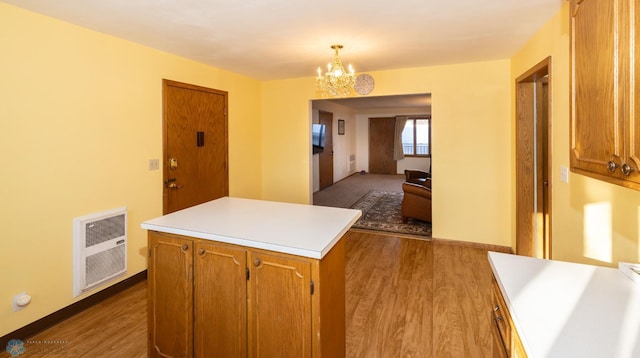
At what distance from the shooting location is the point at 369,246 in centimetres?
406

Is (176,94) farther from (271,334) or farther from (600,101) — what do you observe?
(600,101)

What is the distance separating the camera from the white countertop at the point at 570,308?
2.82 feet

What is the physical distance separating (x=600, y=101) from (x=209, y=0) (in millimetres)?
2203

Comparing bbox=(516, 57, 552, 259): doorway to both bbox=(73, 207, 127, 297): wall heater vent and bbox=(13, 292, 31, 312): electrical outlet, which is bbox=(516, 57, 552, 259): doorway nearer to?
bbox=(73, 207, 127, 297): wall heater vent

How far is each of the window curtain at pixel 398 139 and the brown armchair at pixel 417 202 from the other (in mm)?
6072

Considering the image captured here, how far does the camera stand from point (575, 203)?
6.89 ft

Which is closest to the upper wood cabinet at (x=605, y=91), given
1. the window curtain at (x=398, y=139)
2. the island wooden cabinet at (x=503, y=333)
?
the island wooden cabinet at (x=503, y=333)

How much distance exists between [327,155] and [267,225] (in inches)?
271

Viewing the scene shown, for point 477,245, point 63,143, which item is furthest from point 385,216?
point 63,143

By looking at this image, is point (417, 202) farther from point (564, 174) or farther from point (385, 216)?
point (564, 174)

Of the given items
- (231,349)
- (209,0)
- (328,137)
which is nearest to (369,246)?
(231,349)

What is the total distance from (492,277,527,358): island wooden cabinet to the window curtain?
9641 millimetres

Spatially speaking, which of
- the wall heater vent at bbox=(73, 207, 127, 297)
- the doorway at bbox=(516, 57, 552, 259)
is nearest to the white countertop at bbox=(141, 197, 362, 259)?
the wall heater vent at bbox=(73, 207, 127, 297)

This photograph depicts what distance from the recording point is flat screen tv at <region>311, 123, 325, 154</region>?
759cm
